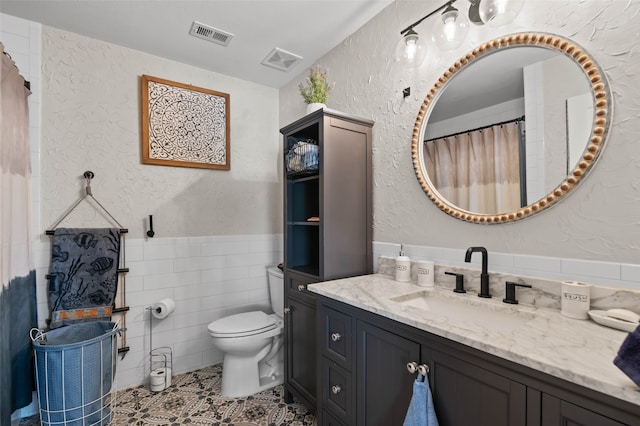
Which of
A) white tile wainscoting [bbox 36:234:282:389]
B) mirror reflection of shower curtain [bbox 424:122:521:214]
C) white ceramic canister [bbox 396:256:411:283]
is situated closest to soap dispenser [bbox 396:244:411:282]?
white ceramic canister [bbox 396:256:411:283]

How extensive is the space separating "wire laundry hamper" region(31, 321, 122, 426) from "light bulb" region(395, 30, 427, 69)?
2433 mm

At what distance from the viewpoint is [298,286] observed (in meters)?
1.91

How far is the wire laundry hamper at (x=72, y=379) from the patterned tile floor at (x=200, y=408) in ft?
0.63

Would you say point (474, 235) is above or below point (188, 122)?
below

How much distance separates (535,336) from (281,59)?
2442mm

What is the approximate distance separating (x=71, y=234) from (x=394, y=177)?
2192 millimetres

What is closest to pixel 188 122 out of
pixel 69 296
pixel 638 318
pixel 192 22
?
pixel 192 22

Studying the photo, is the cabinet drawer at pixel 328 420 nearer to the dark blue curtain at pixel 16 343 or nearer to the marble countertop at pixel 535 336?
the marble countertop at pixel 535 336

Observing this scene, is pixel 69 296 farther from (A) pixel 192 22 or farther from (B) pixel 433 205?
(B) pixel 433 205

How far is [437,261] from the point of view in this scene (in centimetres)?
Result: 156

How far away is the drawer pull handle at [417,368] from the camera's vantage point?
98cm

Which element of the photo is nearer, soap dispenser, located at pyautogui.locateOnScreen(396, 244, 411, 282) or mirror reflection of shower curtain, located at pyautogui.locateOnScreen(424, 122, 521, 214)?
mirror reflection of shower curtain, located at pyautogui.locateOnScreen(424, 122, 521, 214)

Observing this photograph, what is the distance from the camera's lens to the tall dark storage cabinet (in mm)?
1707

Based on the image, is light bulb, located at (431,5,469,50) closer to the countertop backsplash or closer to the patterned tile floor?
the countertop backsplash
